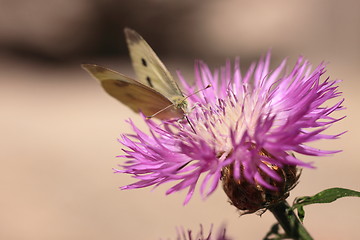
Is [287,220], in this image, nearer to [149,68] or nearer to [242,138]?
[242,138]

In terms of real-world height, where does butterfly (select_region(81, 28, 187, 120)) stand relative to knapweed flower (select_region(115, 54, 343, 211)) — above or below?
above

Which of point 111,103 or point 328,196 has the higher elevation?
point 111,103

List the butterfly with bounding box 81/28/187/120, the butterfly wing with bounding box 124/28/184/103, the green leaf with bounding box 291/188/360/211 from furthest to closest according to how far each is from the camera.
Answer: the butterfly wing with bounding box 124/28/184/103, the butterfly with bounding box 81/28/187/120, the green leaf with bounding box 291/188/360/211

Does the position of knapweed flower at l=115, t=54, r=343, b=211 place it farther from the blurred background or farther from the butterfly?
the blurred background

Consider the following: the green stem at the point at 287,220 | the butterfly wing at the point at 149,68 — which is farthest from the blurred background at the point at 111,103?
the green stem at the point at 287,220

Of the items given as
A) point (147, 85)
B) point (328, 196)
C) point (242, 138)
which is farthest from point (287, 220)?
point (147, 85)

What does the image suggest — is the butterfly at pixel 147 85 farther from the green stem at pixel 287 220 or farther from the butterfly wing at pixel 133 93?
the green stem at pixel 287 220

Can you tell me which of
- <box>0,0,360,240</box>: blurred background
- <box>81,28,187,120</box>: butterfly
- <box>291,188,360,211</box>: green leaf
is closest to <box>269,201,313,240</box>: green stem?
<box>291,188,360,211</box>: green leaf

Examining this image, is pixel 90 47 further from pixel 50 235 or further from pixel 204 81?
pixel 204 81
